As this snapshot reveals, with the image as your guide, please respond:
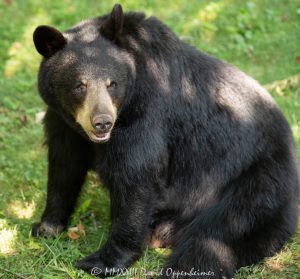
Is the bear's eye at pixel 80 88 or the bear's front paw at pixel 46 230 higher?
the bear's eye at pixel 80 88

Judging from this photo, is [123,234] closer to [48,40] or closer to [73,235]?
[73,235]

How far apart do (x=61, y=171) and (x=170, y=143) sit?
3.71ft

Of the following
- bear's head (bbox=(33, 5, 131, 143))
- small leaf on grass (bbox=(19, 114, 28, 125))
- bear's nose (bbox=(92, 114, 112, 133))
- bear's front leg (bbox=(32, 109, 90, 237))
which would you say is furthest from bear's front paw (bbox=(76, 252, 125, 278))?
small leaf on grass (bbox=(19, 114, 28, 125))

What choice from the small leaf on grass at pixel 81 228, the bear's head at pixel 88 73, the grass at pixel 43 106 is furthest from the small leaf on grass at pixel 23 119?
the bear's head at pixel 88 73

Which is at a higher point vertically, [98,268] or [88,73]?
[88,73]

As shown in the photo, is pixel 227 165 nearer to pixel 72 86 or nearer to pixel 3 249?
pixel 72 86

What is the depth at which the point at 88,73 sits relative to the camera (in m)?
4.65

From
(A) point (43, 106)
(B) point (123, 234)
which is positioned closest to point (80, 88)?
(B) point (123, 234)

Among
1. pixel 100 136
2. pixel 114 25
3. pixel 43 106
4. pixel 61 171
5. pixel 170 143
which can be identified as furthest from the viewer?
pixel 43 106

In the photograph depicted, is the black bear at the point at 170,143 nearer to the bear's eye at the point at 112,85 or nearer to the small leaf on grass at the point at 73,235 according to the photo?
the bear's eye at the point at 112,85

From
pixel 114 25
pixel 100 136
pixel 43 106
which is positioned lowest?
pixel 43 106

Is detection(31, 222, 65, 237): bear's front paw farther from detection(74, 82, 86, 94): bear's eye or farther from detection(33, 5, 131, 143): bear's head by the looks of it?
detection(74, 82, 86, 94): bear's eye

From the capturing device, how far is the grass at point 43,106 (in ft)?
17.7

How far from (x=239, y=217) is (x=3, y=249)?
220 centimetres
